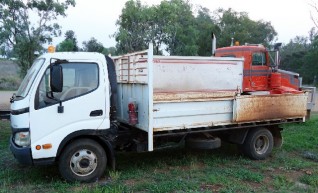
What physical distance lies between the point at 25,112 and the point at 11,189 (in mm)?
1232

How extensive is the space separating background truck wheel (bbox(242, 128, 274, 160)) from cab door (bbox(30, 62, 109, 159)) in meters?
3.29

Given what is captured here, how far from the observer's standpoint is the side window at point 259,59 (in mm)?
10133

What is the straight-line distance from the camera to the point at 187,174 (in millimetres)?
6219

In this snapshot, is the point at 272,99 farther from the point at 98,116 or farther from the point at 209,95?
the point at 98,116

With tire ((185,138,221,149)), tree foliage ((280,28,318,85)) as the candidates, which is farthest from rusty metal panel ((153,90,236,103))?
tree foliage ((280,28,318,85))

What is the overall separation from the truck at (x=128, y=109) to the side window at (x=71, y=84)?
15mm

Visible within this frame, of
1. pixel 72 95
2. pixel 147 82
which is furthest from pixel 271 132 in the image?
pixel 72 95

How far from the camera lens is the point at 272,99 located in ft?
23.5

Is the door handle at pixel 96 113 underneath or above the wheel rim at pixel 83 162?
above

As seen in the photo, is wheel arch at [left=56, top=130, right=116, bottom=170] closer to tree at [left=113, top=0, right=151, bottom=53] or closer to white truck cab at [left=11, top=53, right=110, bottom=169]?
white truck cab at [left=11, top=53, right=110, bottom=169]

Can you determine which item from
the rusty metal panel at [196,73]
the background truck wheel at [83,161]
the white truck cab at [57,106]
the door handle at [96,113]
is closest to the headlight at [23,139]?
the white truck cab at [57,106]

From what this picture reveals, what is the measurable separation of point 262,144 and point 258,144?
0.42 ft

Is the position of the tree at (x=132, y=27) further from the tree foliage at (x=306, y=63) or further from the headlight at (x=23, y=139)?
the headlight at (x=23, y=139)

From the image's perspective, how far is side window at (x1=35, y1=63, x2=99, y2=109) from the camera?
5316 millimetres
